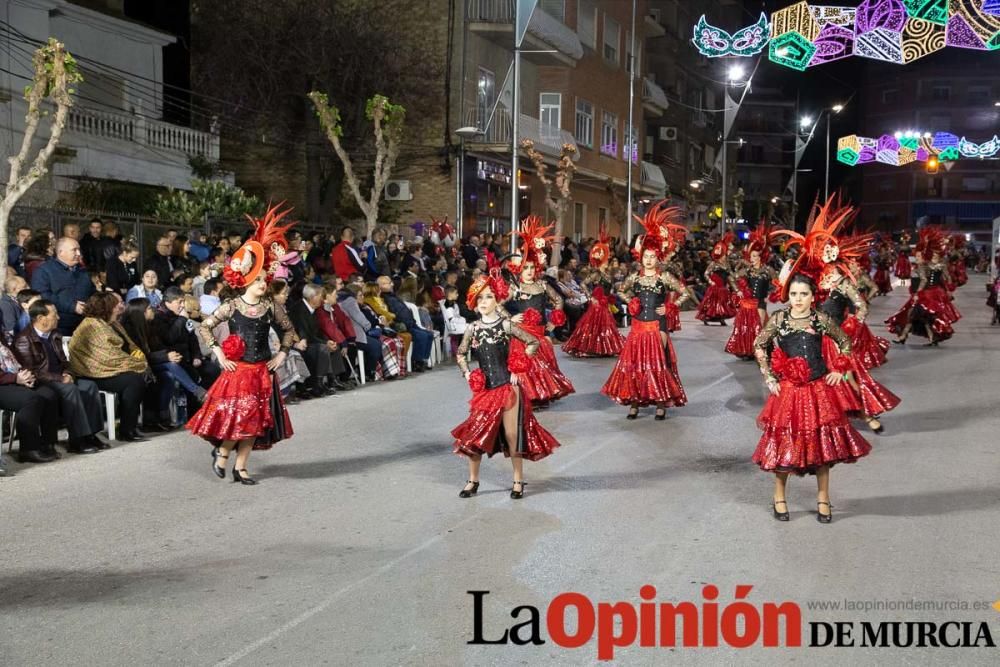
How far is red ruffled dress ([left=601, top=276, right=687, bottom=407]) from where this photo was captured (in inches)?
475

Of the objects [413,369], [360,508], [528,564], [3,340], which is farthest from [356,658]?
[413,369]

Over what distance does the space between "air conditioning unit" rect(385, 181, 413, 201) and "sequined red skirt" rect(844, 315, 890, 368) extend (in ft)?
51.0

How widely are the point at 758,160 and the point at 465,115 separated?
235 feet

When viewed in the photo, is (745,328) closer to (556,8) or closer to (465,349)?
(465,349)

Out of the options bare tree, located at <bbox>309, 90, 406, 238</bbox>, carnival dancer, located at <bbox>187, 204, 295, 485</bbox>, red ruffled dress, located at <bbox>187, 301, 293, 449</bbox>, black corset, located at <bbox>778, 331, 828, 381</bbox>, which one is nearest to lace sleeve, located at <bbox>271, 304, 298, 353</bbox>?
carnival dancer, located at <bbox>187, 204, 295, 485</bbox>

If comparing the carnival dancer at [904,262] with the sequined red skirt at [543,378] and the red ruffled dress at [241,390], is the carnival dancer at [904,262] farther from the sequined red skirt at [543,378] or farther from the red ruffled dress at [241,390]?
the red ruffled dress at [241,390]

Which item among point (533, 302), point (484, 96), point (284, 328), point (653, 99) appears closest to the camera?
point (284, 328)

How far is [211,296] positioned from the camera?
43.7 feet

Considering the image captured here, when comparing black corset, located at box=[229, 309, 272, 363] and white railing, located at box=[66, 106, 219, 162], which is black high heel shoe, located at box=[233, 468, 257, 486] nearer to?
black corset, located at box=[229, 309, 272, 363]

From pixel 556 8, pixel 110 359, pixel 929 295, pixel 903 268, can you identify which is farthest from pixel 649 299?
pixel 903 268

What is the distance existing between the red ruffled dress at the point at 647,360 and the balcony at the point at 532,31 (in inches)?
676

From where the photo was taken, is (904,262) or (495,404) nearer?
(495,404)

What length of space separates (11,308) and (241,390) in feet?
10.9

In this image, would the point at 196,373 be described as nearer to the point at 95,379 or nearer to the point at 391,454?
the point at 95,379
